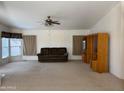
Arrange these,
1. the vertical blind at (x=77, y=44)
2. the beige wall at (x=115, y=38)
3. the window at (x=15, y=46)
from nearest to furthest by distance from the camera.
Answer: the beige wall at (x=115, y=38)
the window at (x=15, y=46)
the vertical blind at (x=77, y=44)

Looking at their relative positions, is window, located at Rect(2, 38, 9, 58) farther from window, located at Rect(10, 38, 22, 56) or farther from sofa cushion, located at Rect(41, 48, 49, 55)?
sofa cushion, located at Rect(41, 48, 49, 55)

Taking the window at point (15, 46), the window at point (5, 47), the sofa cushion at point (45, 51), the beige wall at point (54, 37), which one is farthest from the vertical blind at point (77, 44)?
the window at point (5, 47)

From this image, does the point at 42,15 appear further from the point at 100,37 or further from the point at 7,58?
the point at 7,58

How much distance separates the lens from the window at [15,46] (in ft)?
34.2

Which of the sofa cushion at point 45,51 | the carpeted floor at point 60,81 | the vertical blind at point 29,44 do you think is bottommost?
the carpeted floor at point 60,81

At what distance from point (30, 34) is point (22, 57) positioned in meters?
1.67

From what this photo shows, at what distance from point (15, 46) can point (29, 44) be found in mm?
922

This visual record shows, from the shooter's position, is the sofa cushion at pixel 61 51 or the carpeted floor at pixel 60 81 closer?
the carpeted floor at pixel 60 81

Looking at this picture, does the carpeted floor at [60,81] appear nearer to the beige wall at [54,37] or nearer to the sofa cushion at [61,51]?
the sofa cushion at [61,51]

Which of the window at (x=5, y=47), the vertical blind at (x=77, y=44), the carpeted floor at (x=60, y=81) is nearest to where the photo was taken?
the carpeted floor at (x=60, y=81)

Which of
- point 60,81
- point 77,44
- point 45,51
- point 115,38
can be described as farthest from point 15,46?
point 115,38

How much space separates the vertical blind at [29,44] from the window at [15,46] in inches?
14.4

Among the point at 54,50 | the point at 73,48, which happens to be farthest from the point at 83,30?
the point at 54,50

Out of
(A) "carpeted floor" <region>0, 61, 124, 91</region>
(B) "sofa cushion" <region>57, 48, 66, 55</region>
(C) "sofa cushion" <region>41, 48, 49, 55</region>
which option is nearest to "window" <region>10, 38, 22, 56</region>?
(C) "sofa cushion" <region>41, 48, 49, 55</region>
